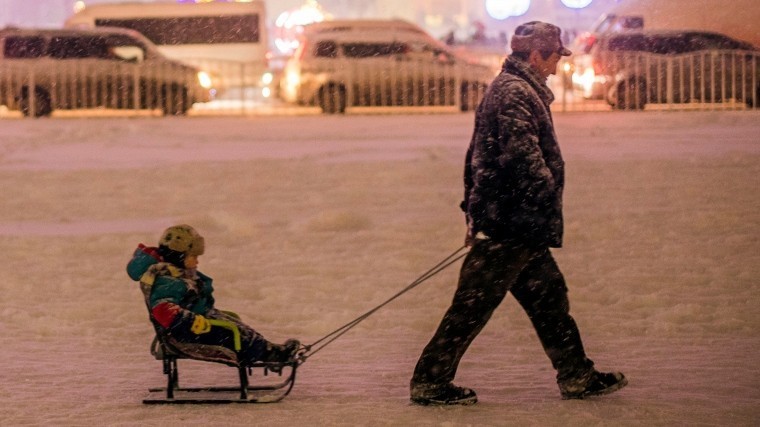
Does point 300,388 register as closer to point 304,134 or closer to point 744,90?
point 304,134

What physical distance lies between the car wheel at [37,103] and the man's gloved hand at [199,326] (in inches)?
701

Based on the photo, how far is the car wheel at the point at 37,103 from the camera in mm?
22750

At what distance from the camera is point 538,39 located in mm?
5578

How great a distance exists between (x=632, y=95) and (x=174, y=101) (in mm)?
7173

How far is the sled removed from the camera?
18.8 feet

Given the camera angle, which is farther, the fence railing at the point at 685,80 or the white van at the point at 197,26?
the white van at the point at 197,26

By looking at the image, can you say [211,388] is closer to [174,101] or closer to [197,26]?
[174,101]

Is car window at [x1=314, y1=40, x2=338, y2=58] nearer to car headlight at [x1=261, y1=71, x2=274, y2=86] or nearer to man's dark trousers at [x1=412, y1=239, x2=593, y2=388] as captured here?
car headlight at [x1=261, y1=71, x2=274, y2=86]

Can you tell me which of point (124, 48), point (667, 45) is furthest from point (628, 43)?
point (124, 48)

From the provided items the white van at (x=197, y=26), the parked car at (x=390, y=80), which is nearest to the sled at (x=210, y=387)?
the parked car at (x=390, y=80)

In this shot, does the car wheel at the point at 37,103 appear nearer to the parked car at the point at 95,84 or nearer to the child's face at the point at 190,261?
the parked car at the point at 95,84

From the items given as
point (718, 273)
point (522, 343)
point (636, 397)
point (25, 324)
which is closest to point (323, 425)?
point (636, 397)

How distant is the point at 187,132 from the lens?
61.7 feet

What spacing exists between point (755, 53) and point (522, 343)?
51.8 ft
